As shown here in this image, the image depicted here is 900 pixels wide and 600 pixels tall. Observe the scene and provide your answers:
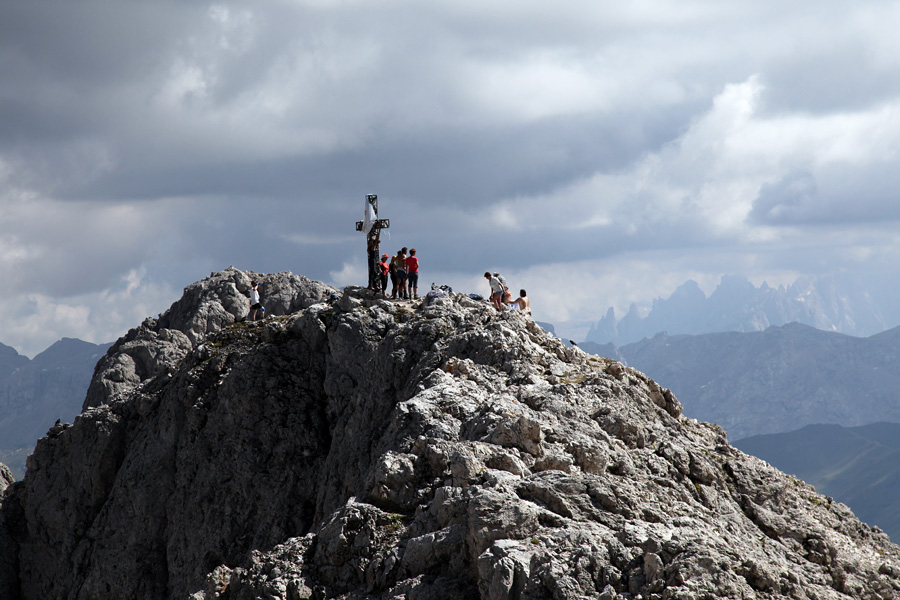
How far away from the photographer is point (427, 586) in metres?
22.8

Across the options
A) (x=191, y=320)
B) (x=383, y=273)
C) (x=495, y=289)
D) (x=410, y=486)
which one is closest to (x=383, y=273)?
(x=383, y=273)

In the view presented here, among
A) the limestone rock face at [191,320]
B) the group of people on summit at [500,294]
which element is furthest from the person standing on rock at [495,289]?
the limestone rock face at [191,320]

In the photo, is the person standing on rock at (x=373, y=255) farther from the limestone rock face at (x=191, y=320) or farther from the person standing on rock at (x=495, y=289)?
the limestone rock face at (x=191, y=320)

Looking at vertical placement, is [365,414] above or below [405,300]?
below

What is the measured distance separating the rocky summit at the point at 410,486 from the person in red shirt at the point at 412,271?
8.71ft

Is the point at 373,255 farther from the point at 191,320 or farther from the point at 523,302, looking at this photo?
the point at 191,320

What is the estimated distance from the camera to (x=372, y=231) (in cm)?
5494

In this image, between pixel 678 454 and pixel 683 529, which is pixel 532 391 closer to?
pixel 678 454

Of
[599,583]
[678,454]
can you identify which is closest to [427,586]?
[599,583]

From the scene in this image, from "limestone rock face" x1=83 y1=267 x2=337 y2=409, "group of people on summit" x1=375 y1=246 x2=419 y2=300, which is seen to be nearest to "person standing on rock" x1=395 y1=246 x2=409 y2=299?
"group of people on summit" x1=375 y1=246 x2=419 y2=300

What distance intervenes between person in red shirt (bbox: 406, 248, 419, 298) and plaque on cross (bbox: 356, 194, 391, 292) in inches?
73.4

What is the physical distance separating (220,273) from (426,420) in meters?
91.5

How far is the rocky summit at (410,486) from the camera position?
23.2m

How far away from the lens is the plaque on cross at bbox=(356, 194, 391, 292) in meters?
54.4
